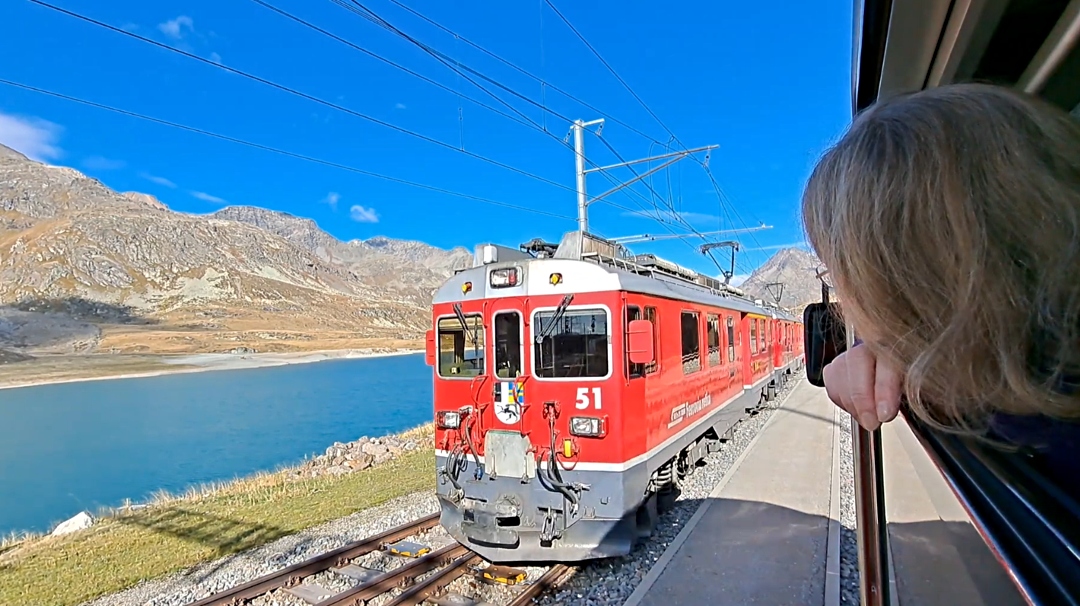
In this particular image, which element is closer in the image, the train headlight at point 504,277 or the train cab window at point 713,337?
the train headlight at point 504,277

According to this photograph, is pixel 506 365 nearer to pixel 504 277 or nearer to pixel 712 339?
pixel 504 277

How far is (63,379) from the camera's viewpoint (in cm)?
5972

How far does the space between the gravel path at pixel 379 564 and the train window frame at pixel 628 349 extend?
6.38ft

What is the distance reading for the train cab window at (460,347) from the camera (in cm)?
627

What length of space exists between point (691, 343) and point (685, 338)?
1.02ft

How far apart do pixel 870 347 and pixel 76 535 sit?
12.1 meters

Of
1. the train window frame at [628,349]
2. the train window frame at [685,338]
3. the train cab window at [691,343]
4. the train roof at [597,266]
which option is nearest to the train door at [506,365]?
the train roof at [597,266]

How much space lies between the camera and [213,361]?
73.2 m

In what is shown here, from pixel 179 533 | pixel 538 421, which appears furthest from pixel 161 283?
pixel 538 421

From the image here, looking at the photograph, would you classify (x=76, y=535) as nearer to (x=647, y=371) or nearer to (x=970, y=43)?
(x=647, y=371)

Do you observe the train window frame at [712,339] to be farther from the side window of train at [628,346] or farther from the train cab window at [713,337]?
the side window of train at [628,346]

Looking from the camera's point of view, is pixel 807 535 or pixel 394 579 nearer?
pixel 394 579

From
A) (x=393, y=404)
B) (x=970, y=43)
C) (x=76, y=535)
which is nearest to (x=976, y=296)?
(x=970, y=43)

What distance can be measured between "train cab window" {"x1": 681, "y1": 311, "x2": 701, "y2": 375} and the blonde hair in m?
6.54
